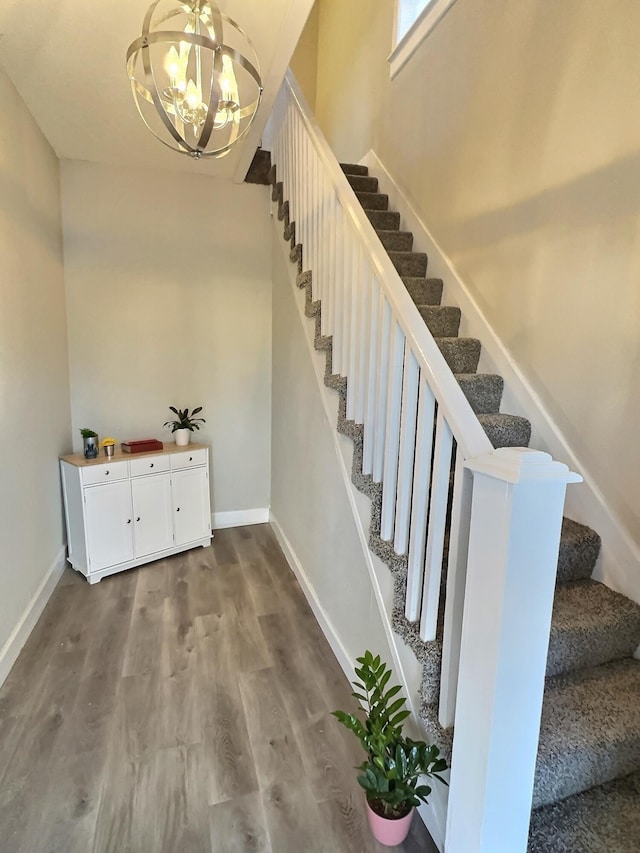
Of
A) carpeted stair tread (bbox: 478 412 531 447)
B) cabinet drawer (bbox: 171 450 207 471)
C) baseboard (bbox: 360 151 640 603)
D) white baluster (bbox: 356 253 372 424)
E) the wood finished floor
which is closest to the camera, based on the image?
the wood finished floor

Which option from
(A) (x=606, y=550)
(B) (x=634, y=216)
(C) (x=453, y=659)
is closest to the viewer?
(C) (x=453, y=659)

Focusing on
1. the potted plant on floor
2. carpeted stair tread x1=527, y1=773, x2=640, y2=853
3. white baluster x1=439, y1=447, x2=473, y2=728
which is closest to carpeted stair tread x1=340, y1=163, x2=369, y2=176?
white baluster x1=439, y1=447, x2=473, y2=728

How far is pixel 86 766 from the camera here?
1587 mm

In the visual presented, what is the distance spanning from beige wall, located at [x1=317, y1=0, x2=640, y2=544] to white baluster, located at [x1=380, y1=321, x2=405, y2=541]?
2.64ft

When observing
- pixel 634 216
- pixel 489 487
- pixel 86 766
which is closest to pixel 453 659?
pixel 489 487

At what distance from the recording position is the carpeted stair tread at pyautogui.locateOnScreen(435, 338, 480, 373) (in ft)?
7.54

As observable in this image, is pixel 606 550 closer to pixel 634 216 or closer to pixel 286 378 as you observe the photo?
→ pixel 634 216

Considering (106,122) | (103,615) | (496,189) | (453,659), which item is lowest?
(103,615)

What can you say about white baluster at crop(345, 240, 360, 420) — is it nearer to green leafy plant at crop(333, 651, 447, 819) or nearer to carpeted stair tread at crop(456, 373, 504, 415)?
carpeted stair tread at crop(456, 373, 504, 415)

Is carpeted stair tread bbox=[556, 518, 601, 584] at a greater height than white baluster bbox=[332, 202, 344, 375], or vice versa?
white baluster bbox=[332, 202, 344, 375]

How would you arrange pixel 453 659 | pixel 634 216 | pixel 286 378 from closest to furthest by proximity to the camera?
pixel 453 659 → pixel 634 216 → pixel 286 378

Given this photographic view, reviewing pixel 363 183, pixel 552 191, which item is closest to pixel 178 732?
pixel 552 191

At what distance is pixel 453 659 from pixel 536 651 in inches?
10.4

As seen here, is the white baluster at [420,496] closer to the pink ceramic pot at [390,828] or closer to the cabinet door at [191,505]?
the pink ceramic pot at [390,828]
